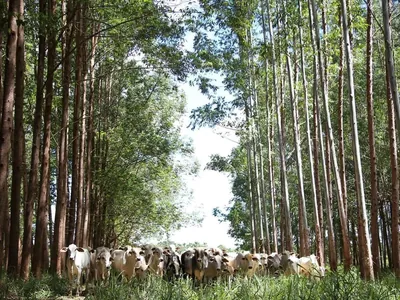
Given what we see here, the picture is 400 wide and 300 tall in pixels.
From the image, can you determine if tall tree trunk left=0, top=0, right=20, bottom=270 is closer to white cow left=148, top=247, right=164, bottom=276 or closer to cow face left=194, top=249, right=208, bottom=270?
white cow left=148, top=247, right=164, bottom=276

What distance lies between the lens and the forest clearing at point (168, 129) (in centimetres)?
924

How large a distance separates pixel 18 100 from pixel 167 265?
5023 millimetres

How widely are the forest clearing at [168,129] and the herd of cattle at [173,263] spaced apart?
0.09 metres

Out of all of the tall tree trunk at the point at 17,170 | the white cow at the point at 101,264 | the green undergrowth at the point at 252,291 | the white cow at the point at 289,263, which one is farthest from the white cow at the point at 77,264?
the white cow at the point at 289,263

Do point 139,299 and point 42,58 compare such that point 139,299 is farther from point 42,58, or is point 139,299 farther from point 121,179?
point 121,179

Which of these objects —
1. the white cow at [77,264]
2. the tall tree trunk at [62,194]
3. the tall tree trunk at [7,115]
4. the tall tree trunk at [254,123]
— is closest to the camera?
the tall tree trunk at [7,115]

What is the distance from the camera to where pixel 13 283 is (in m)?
9.27

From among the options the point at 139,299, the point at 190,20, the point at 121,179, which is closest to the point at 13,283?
the point at 139,299

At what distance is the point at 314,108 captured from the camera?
18031mm

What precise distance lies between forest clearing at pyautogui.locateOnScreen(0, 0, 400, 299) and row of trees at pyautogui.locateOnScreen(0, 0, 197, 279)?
2.4 inches

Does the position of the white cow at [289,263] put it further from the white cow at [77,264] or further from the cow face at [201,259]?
the white cow at [77,264]

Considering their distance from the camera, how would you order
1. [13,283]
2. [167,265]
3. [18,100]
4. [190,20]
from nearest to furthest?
[13,283] → [18,100] → [167,265] → [190,20]

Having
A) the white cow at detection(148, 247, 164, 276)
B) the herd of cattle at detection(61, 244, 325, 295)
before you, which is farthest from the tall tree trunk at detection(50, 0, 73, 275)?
the white cow at detection(148, 247, 164, 276)

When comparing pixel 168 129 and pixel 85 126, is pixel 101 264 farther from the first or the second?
pixel 168 129
